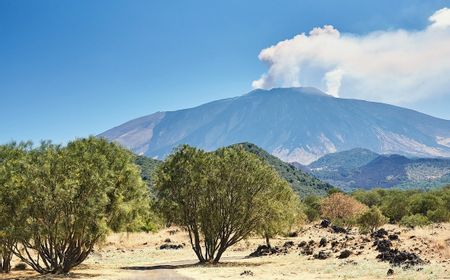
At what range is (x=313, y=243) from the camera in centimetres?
6091

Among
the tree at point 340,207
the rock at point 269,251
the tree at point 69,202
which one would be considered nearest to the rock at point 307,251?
the rock at point 269,251

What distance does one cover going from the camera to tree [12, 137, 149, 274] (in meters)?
39.4

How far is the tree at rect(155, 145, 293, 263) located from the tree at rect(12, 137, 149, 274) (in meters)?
7.40

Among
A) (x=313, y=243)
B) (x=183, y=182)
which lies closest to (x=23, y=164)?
(x=183, y=182)

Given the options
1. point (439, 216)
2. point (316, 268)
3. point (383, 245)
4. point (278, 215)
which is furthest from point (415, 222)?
point (316, 268)

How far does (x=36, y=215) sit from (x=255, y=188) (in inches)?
858

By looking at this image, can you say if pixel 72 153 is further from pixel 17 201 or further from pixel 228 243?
pixel 228 243

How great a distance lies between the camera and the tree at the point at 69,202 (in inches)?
1551

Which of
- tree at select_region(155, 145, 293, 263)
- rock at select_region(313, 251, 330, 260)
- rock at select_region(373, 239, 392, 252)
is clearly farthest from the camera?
tree at select_region(155, 145, 293, 263)

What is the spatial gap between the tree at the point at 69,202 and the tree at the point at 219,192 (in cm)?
740

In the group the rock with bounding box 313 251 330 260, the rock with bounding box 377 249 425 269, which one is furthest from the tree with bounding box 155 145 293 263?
the rock with bounding box 377 249 425 269

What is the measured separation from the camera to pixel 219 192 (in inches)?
1999

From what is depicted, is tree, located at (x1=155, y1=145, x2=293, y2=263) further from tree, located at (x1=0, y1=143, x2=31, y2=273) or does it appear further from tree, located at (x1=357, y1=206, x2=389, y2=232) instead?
tree, located at (x1=357, y1=206, x2=389, y2=232)

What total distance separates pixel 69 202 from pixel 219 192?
16001 mm
